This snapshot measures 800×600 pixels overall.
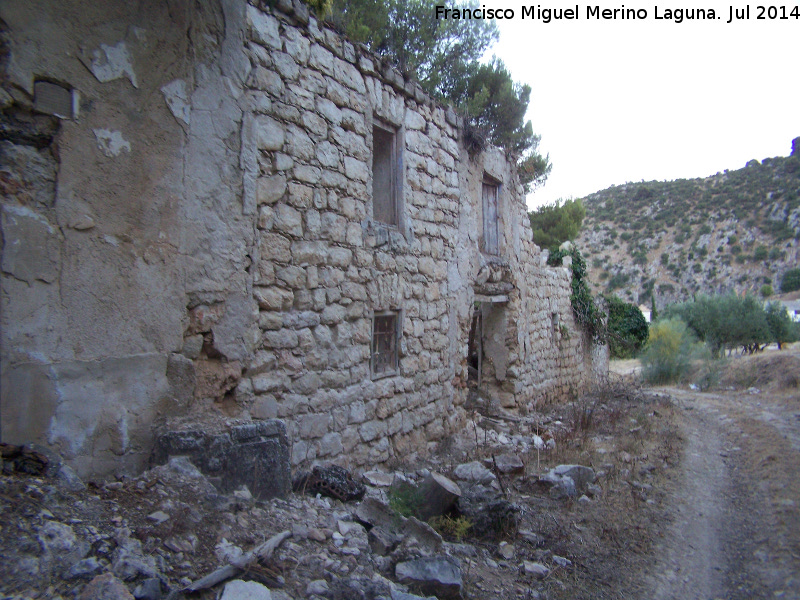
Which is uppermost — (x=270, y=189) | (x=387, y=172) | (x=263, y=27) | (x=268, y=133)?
(x=263, y=27)

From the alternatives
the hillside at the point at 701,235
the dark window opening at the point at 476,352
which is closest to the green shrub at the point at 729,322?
the dark window opening at the point at 476,352

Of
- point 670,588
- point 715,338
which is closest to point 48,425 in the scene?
point 670,588

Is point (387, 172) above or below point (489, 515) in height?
above

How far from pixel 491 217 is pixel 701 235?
3856cm

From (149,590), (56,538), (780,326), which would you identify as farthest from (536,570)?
(780,326)

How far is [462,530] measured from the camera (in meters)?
4.08

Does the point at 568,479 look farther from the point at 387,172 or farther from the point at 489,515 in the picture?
the point at 387,172

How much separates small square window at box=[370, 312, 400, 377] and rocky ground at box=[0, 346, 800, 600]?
1.10 metres

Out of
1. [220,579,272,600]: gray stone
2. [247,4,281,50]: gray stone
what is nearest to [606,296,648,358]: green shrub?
[247,4,281,50]: gray stone

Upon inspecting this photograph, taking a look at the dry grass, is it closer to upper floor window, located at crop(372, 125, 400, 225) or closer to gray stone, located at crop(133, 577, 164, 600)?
upper floor window, located at crop(372, 125, 400, 225)

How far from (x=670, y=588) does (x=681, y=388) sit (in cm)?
1393

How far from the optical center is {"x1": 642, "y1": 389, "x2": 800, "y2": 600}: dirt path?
12.7 feet

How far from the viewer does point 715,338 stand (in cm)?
2166

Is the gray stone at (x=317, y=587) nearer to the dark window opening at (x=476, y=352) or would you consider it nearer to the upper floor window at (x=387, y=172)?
the upper floor window at (x=387, y=172)
